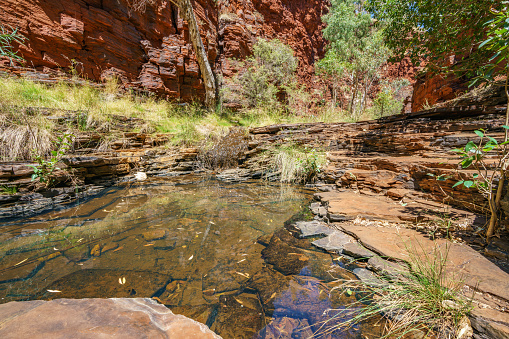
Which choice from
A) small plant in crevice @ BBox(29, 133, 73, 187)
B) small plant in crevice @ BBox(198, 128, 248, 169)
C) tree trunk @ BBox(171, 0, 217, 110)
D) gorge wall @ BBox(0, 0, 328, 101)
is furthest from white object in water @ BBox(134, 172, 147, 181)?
tree trunk @ BBox(171, 0, 217, 110)

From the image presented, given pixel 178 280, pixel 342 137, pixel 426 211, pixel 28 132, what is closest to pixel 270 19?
pixel 342 137

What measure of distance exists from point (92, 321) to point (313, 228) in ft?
7.36

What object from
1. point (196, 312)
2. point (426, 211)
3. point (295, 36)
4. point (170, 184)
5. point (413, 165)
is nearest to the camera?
point (196, 312)

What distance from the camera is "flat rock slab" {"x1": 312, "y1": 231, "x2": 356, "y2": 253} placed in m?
2.05

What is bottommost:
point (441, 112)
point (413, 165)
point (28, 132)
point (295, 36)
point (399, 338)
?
point (399, 338)

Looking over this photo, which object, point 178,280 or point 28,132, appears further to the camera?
point 28,132

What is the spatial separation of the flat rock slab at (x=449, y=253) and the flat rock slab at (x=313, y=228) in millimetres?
246

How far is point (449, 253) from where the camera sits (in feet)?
5.31

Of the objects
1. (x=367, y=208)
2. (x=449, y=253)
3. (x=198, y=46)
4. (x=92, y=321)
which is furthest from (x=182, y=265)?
(x=198, y=46)

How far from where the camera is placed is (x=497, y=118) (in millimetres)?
3396

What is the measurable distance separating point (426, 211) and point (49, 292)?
3701mm

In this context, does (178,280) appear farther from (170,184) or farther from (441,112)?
(441,112)

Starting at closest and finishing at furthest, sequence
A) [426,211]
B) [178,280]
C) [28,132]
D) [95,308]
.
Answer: [95,308], [178,280], [426,211], [28,132]

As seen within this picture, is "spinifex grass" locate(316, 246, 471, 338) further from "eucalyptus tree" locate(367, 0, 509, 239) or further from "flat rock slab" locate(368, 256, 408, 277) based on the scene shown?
"eucalyptus tree" locate(367, 0, 509, 239)
